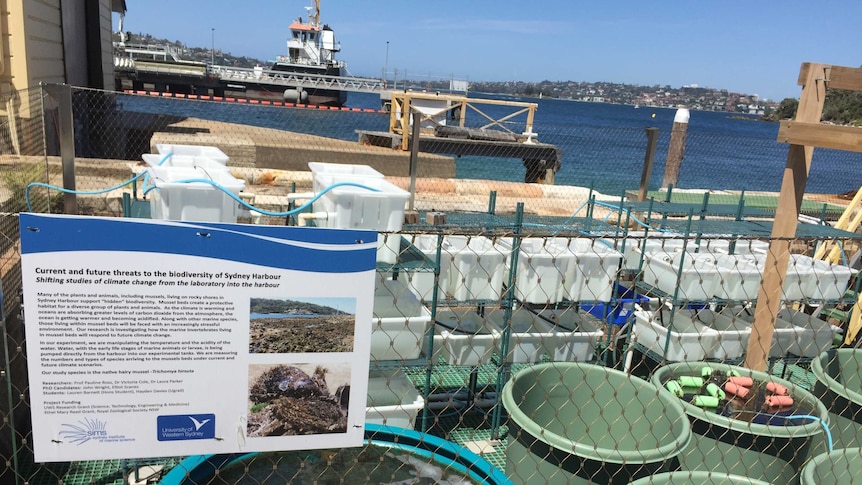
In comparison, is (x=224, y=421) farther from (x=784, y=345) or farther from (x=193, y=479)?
(x=784, y=345)

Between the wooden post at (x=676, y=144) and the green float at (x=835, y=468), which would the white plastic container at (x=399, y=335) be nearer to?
the green float at (x=835, y=468)

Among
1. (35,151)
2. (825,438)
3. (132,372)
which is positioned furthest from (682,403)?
(35,151)

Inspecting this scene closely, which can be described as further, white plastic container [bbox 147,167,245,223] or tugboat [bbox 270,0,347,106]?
tugboat [bbox 270,0,347,106]

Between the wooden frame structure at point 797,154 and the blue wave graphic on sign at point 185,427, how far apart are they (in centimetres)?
353

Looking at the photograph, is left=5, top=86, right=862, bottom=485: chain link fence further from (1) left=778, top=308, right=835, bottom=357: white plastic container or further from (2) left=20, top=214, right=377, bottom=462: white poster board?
(2) left=20, top=214, right=377, bottom=462: white poster board

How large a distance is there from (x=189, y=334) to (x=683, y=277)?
4.13m

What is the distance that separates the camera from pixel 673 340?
4.91 m

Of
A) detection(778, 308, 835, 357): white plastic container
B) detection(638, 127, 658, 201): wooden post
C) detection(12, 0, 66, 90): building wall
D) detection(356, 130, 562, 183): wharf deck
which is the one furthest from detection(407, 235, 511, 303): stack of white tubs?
detection(356, 130, 562, 183): wharf deck

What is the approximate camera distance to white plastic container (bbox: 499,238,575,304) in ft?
14.9

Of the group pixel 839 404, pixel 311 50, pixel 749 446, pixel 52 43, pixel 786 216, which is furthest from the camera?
pixel 311 50

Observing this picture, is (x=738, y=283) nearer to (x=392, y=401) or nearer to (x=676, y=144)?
(x=392, y=401)

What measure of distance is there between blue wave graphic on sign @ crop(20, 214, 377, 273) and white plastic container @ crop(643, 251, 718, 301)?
3.50 metres

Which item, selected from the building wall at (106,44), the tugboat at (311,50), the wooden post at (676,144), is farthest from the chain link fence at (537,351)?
the tugboat at (311,50)

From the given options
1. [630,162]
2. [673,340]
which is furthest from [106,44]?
[630,162]
